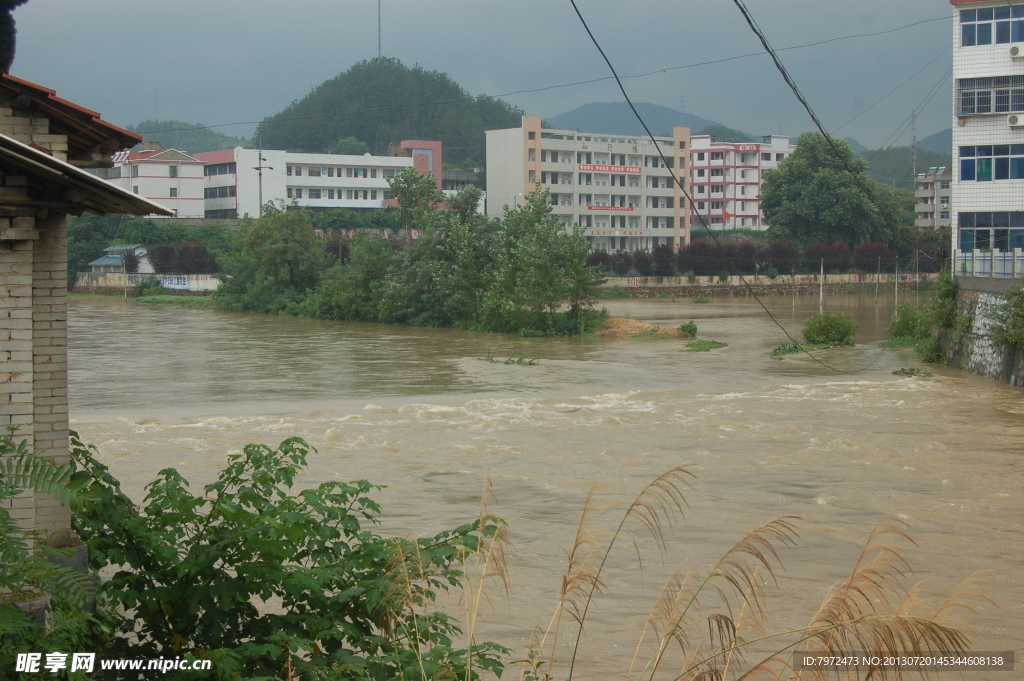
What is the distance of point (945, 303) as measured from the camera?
24.4 m

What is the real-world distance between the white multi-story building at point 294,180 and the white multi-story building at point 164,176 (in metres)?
2.14

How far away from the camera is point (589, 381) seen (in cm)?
2208

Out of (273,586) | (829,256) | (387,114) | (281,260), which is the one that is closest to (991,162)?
(273,586)

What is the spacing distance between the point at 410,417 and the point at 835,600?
13920mm

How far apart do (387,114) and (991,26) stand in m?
112

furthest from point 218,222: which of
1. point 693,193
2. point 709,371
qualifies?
point 709,371

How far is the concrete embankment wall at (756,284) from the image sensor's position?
62.5 m

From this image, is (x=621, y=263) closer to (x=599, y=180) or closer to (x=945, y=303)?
(x=599, y=180)

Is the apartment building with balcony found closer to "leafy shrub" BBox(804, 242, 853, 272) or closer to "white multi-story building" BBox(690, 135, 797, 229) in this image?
"white multi-story building" BBox(690, 135, 797, 229)

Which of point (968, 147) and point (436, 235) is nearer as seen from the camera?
point (968, 147)

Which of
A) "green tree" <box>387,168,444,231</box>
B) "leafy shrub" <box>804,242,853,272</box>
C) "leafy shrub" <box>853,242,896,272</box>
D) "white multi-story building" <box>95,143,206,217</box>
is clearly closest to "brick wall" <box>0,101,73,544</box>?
"green tree" <box>387,168,444,231</box>

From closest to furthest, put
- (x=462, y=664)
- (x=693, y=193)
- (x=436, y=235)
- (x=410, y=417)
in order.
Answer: (x=462, y=664), (x=410, y=417), (x=436, y=235), (x=693, y=193)

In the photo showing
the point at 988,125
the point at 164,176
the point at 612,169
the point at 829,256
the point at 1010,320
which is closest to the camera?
the point at 1010,320

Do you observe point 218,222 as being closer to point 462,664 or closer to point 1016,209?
point 1016,209
